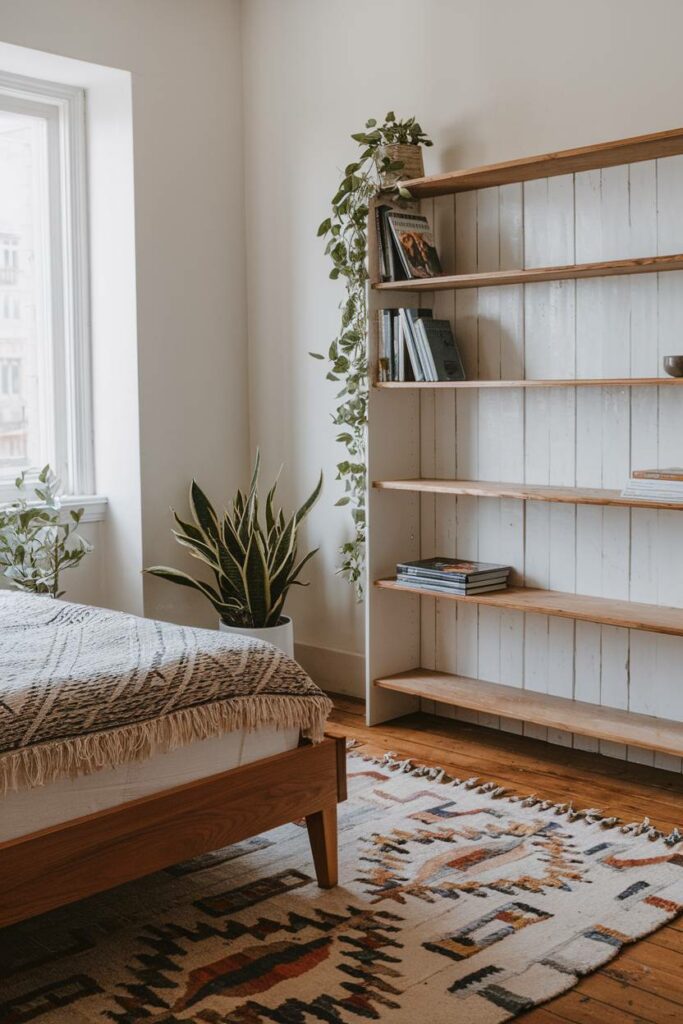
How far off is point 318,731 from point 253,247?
2559 millimetres

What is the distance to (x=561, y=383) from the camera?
3.23 metres

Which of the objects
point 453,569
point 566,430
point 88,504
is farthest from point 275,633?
point 566,430

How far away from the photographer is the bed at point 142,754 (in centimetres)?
205

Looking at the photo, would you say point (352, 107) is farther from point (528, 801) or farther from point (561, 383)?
point (528, 801)

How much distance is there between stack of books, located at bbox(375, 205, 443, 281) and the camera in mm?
3670

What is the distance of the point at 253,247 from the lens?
454 centimetres

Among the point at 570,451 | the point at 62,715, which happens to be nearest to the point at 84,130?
the point at 570,451

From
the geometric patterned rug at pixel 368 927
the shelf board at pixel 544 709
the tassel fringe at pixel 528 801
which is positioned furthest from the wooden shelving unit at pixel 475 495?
the geometric patterned rug at pixel 368 927

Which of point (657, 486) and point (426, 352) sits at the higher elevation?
point (426, 352)

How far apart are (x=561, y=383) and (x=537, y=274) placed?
0.35 m

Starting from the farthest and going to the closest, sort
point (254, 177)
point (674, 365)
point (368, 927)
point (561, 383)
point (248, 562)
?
point (254, 177) < point (248, 562) < point (561, 383) < point (674, 365) < point (368, 927)

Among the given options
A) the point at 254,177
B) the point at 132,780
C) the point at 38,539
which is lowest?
the point at 132,780

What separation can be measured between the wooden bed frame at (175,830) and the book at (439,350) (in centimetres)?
148

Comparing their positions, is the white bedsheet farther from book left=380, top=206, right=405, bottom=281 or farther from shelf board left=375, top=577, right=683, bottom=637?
book left=380, top=206, right=405, bottom=281
